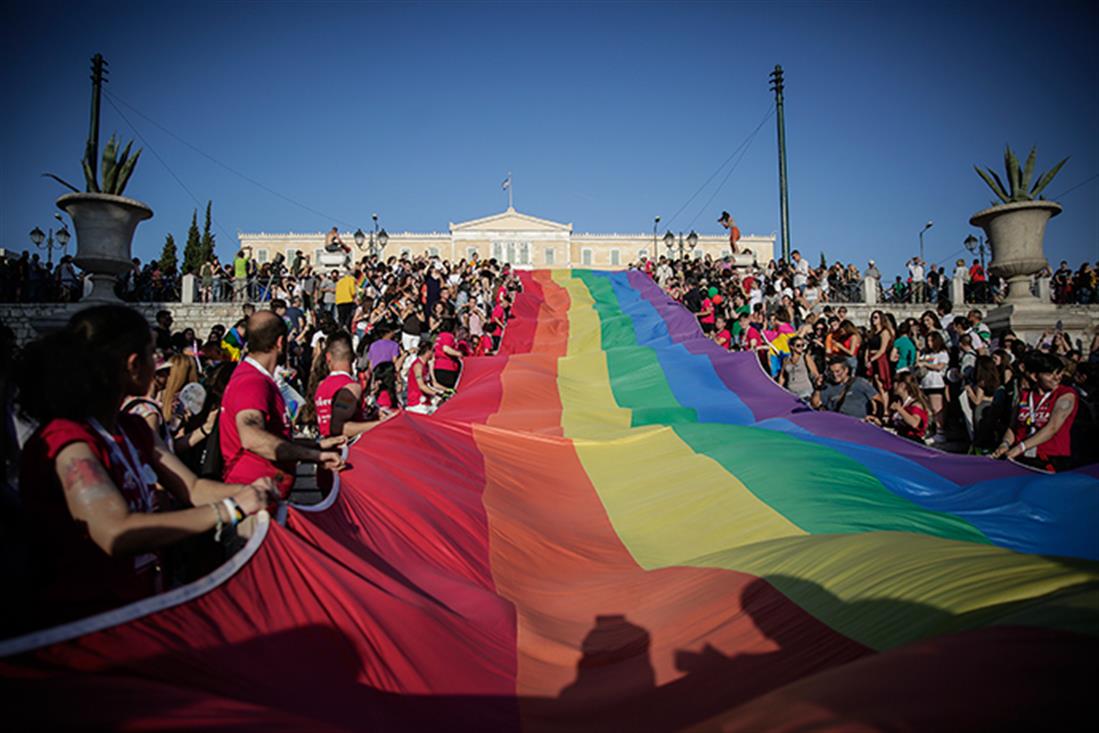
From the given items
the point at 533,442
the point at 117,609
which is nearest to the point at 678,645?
the point at 117,609

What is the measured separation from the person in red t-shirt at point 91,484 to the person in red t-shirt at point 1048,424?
5.94 m

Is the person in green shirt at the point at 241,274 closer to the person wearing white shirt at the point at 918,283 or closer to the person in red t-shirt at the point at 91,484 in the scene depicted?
the person in red t-shirt at the point at 91,484

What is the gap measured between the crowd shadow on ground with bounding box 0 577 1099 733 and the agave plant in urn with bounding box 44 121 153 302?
951cm

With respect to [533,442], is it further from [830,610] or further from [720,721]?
[720,721]

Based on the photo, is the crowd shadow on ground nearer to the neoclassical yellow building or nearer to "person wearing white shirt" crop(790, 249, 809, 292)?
"person wearing white shirt" crop(790, 249, 809, 292)

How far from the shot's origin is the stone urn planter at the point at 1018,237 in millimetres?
10570

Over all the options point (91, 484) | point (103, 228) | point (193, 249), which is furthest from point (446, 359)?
point (193, 249)

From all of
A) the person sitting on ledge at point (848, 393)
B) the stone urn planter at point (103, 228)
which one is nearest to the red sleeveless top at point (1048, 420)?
the person sitting on ledge at point (848, 393)

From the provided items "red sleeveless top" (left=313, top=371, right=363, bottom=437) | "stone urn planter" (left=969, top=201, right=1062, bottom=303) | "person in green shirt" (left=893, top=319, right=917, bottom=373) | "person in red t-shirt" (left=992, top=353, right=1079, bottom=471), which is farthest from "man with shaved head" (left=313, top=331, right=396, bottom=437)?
"stone urn planter" (left=969, top=201, right=1062, bottom=303)

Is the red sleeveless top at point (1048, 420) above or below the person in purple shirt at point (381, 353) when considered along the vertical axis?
below

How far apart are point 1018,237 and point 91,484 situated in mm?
12474

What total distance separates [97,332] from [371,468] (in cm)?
232

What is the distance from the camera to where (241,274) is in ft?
63.2

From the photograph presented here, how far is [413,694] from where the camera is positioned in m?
2.22
